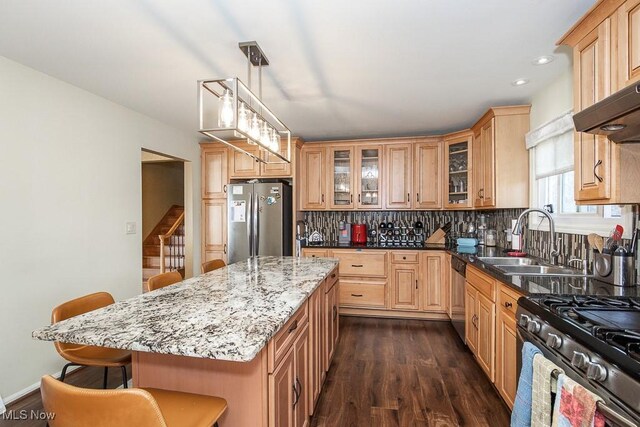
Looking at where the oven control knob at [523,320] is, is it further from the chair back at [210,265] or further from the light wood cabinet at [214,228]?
the light wood cabinet at [214,228]

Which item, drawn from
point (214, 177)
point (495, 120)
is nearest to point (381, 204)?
point (495, 120)

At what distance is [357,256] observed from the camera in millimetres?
3912

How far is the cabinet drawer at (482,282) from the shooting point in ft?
7.07

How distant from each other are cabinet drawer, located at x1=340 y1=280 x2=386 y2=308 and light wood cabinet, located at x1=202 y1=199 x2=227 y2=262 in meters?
1.68

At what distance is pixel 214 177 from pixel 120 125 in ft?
4.51

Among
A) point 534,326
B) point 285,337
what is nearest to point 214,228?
point 285,337

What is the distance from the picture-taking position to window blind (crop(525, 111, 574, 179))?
235 centimetres

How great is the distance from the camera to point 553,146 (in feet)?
8.46

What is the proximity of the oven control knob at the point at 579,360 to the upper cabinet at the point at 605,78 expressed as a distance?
0.92 m

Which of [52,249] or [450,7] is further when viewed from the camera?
[52,249]

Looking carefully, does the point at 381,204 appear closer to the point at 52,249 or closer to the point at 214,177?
the point at 214,177

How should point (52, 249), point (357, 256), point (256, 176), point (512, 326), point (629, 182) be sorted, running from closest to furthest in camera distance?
point (629, 182) → point (512, 326) → point (52, 249) → point (357, 256) → point (256, 176)

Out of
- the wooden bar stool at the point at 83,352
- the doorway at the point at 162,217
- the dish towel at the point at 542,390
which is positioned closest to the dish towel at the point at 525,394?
the dish towel at the point at 542,390

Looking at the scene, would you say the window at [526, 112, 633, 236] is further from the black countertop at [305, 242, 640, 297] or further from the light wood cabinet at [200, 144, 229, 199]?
the light wood cabinet at [200, 144, 229, 199]
